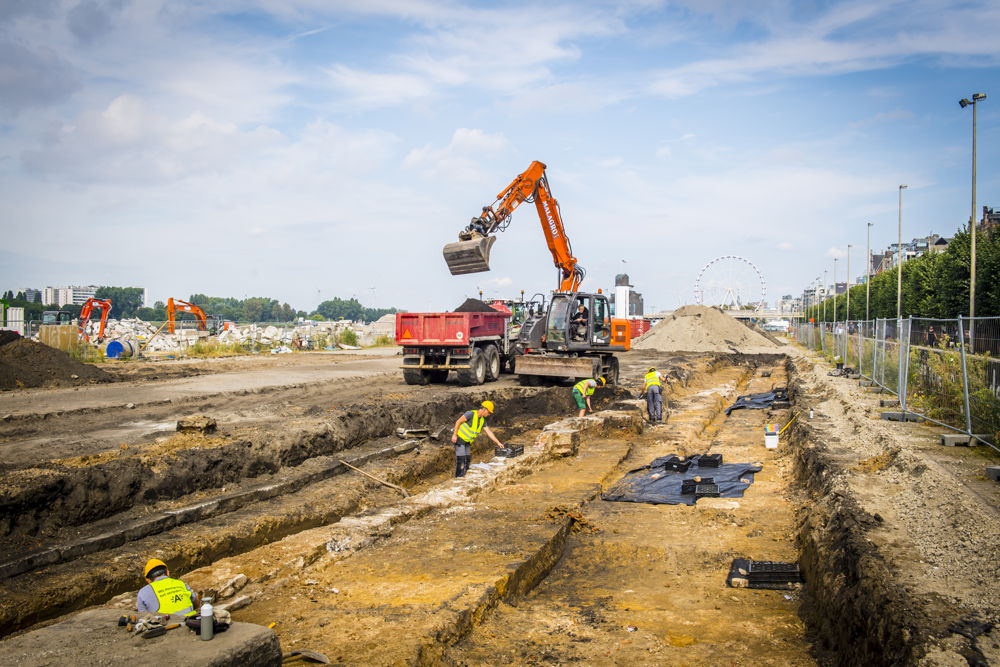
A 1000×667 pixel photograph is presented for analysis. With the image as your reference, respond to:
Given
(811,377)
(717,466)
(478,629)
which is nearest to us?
(478,629)

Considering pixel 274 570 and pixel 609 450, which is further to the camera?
pixel 609 450

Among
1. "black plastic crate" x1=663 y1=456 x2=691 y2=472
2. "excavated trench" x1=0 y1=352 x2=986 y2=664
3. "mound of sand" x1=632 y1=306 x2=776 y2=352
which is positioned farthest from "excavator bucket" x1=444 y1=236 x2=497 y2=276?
"mound of sand" x1=632 y1=306 x2=776 y2=352

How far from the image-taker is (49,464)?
8.34 metres

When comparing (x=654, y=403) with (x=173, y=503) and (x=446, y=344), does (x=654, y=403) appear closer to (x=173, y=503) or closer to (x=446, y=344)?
(x=446, y=344)

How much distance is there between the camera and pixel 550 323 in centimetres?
1825

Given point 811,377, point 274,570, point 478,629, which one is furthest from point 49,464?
point 811,377

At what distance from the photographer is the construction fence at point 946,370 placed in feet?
28.8

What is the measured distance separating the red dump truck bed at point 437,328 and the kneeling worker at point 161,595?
12.6m

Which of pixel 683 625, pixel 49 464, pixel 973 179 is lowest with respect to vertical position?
pixel 683 625

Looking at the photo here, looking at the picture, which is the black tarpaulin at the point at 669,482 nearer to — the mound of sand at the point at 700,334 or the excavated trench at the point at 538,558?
the excavated trench at the point at 538,558

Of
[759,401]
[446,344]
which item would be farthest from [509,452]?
[759,401]

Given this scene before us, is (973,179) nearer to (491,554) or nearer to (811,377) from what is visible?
(811,377)

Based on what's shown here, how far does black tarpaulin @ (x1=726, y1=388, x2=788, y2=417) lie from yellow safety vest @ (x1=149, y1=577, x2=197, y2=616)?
1593 cm

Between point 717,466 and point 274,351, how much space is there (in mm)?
28089
